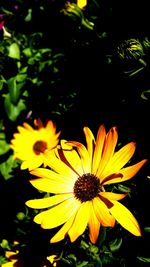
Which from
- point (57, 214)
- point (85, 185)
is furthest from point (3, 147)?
point (57, 214)

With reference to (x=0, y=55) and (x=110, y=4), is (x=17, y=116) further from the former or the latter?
(x=110, y=4)

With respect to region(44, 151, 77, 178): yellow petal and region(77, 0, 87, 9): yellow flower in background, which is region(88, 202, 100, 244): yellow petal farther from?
region(77, 0, 87, 9): yellow flower in background

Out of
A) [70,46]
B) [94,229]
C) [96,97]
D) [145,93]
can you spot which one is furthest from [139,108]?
[70,46]

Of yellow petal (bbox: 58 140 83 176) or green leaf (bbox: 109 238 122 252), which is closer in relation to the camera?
green leaf (bbox: 109 238 122 252)

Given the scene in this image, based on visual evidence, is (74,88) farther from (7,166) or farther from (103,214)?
(103,214)

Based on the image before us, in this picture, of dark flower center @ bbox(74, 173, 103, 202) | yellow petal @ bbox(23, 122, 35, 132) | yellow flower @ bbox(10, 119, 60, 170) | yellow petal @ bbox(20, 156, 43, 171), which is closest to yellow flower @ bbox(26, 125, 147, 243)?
dark flower center @ bbox(74, 173, 103, 202)
